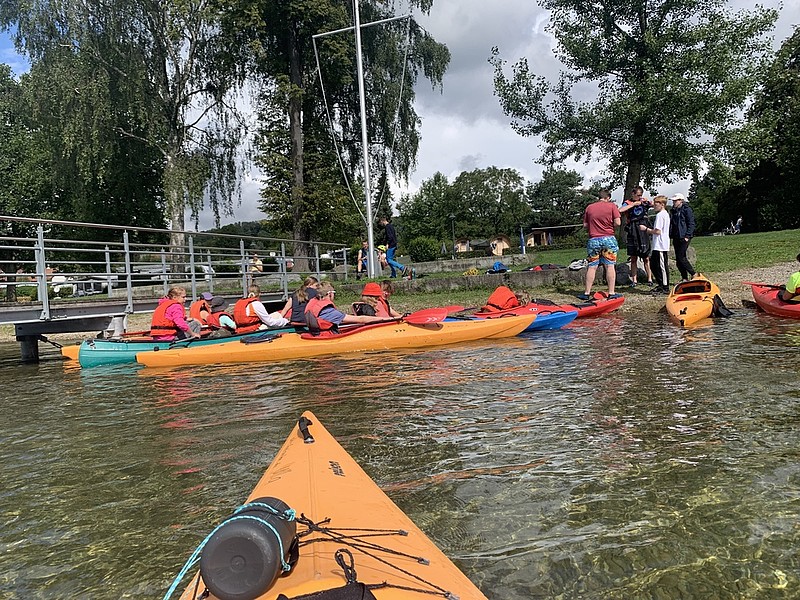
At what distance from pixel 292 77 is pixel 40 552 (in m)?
19.8

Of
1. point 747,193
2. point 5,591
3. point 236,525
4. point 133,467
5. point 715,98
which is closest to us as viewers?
point 236,525

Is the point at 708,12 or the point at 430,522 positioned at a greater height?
the point at 708,12

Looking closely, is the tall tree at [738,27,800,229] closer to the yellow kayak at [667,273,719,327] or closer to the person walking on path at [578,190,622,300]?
the person walking on path at [578,190,622,300]

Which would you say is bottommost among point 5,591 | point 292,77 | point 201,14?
point 5,591

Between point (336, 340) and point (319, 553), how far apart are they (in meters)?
7.39

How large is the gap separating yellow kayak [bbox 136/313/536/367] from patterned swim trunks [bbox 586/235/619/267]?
101 inches

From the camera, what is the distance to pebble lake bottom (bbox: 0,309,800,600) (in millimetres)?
2713

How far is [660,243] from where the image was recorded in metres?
11.2

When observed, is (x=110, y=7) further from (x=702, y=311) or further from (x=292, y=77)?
(x=702, y=311)

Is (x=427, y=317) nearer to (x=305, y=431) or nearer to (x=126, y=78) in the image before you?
(x=305, y=431)

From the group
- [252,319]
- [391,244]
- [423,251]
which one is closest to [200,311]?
[252,319]

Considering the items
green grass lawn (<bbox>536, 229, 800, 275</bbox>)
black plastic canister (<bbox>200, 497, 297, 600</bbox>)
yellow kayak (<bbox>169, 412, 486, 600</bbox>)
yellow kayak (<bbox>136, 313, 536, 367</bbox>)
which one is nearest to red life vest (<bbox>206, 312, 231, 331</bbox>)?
yellow kayak (<bbox>136, 313, 536, 367</bbox>)

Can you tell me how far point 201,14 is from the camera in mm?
19094

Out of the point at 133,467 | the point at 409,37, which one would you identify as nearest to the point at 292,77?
the point at 409,37
